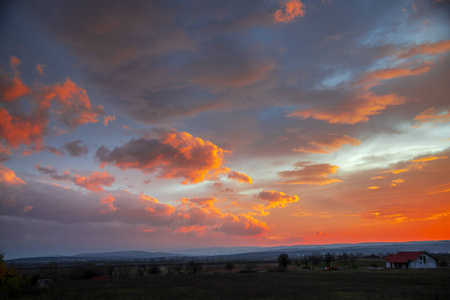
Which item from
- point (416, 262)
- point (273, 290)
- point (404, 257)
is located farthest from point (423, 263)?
point (273, 290)

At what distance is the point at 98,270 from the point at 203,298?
6166 cm

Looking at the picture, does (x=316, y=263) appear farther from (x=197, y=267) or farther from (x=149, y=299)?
(x=149, y=299)

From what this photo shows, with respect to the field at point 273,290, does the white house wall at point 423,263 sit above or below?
below

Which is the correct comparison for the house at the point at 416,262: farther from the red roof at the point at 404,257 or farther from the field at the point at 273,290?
the field at the point at 273,290

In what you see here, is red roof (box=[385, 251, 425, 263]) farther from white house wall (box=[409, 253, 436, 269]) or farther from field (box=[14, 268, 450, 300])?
field (box=[14, 268, 450, 300])

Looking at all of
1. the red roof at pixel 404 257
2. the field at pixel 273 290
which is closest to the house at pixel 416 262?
the red roof at pixel 404 257

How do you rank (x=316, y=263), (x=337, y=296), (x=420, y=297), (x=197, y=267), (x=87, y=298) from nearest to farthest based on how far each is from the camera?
1. (x=420, y=297)
2. (x=337, y=296)
3. (x=87, y=298)
4. (x=197, y=267)
5. (x=316, y=263)

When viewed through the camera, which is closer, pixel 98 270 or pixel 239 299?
pixel 239 299

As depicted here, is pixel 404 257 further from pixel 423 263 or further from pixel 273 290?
pixel 273 290

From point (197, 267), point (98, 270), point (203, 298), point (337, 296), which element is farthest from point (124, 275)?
point (337, 296)

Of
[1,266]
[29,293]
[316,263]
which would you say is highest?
[1,266]

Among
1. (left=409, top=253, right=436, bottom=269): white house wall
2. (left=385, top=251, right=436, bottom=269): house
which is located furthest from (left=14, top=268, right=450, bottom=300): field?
(left=385, top=251, right=436, bottom=269): house

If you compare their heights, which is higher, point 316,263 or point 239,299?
point 239,299

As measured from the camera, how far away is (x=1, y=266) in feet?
127
